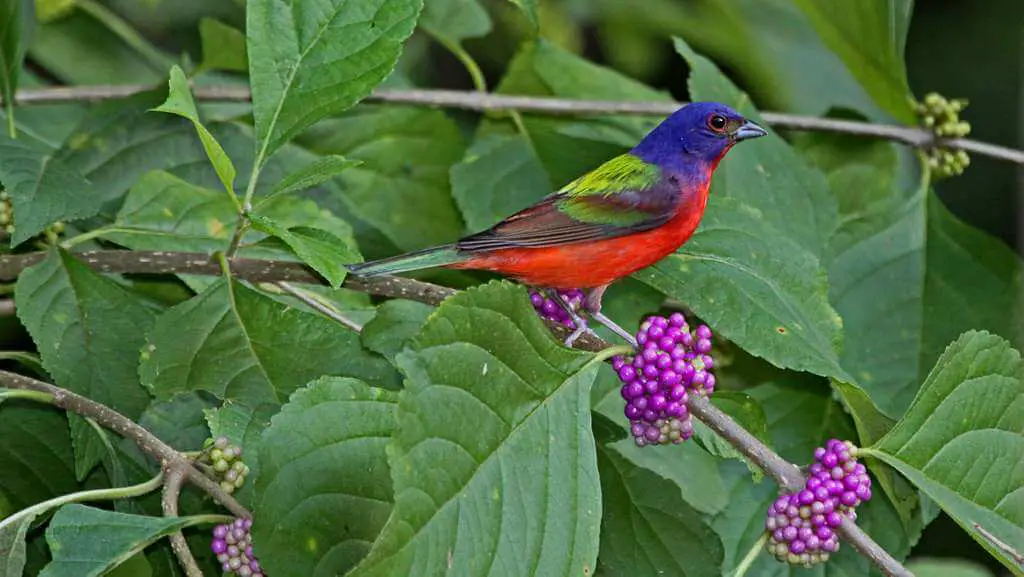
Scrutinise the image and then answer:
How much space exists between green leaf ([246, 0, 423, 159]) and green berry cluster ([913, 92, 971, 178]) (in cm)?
188

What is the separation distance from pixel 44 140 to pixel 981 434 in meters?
2.39

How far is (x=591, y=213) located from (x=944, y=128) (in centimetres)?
142

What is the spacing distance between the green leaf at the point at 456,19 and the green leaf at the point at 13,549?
221cm

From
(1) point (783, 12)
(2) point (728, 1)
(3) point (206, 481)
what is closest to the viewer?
(3) point (206, 481)

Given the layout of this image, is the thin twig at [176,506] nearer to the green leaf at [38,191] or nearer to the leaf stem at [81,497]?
the leaf stem at [81,497]

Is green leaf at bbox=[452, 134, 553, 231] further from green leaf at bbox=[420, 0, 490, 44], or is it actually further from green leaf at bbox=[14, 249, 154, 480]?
green leaf at bbox=[14, 249, 154, 480]

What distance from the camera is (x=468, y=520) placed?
183 centimetres

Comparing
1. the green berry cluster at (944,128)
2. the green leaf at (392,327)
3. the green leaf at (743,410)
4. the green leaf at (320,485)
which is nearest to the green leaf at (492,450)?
the green leaf at (320,485)

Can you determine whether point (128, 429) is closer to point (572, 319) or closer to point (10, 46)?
point (572, 319)

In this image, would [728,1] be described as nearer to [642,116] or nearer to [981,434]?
[642,116]

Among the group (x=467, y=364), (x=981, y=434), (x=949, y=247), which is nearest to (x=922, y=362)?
(x=949, y=247)

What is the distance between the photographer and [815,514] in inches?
85.3

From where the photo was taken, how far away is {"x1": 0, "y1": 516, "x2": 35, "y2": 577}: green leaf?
201 centimetres

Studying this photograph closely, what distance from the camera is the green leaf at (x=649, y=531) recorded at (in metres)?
2.34
